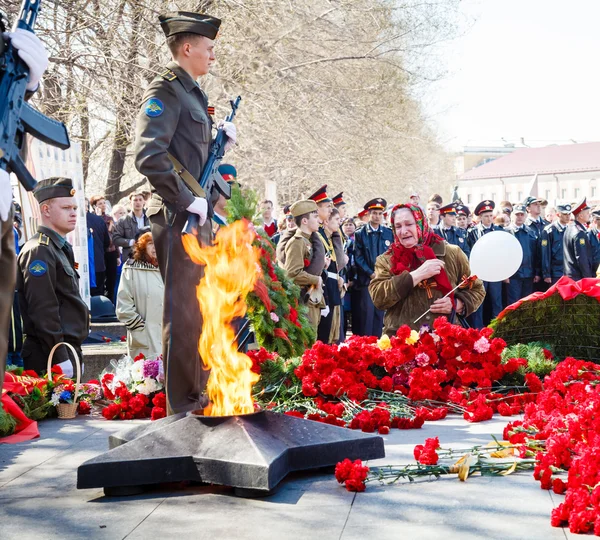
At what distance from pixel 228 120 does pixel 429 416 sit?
8.04ft

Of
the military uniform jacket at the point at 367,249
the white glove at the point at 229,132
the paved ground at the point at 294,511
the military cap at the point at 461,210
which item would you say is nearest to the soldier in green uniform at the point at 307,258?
the military uniform jacket at the point at 367,249

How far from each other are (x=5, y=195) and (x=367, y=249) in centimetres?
1124

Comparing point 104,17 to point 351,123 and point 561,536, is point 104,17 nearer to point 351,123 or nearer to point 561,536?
point 351,123

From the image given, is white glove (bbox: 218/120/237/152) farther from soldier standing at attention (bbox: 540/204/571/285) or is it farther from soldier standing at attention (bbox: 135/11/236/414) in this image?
soldier standing at attention (bbox: 540/204/571/285)

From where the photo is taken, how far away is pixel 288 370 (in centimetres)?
699

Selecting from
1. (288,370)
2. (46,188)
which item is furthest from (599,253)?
(46,188)

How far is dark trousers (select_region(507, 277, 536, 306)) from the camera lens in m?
17.0

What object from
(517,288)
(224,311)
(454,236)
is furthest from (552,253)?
(224,311)

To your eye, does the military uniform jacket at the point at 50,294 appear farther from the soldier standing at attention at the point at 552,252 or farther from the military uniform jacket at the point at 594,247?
the military uniform jacket at the point at 594,247

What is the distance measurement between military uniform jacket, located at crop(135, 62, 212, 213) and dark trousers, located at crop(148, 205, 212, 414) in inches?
6.7

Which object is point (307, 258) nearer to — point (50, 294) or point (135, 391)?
point (135, 391)

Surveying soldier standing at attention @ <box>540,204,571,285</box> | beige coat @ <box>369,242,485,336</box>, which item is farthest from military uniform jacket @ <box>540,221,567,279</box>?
beige coat @ <box>369,242,485,336</box>

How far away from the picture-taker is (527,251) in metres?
17.2

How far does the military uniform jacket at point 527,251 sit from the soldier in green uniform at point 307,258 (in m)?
7.19
